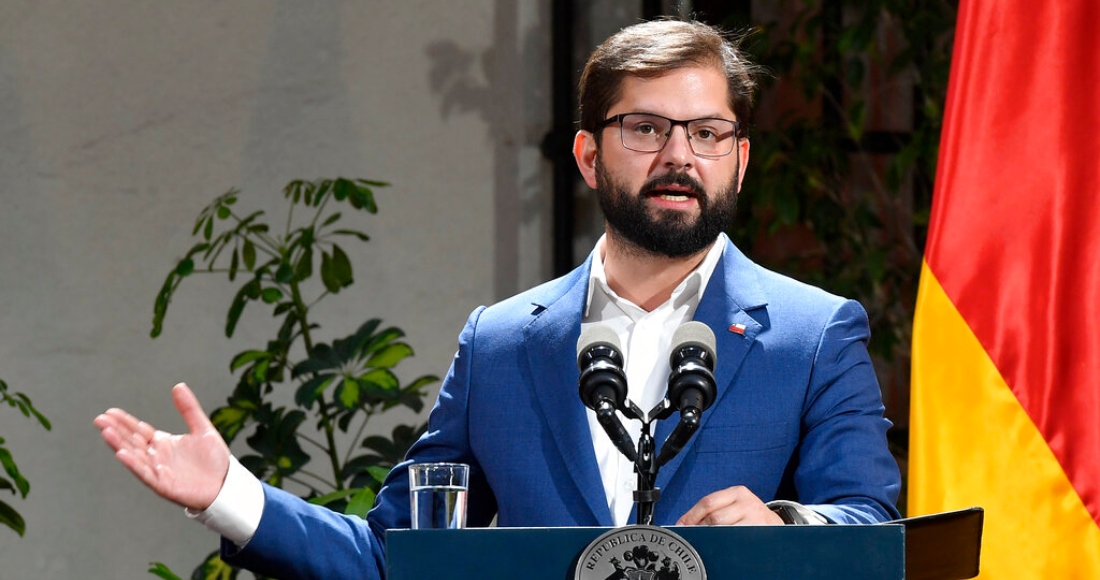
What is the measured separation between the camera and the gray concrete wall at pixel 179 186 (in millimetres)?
3635

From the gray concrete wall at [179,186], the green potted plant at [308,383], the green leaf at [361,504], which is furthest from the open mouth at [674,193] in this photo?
the gray concrete wall at [179,186]

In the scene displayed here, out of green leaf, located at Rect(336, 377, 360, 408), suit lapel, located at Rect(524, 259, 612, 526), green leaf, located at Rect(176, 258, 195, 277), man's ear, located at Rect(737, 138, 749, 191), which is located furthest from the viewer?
green leaf, located at Rect(176, 258, 195, 277)

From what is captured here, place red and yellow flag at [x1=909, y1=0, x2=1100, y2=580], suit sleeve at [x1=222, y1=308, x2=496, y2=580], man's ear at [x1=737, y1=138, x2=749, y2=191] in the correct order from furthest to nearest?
red and yellow flag at [x1=909, y1=0, x2=1100, y2=580] → man's ear at [x1=737, y1=138, x2=749, y2=191] → suit sleeve at [x1=222, y1=308, x2=496, y2=580]

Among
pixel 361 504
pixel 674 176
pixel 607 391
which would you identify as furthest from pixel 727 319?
pixel 361 504

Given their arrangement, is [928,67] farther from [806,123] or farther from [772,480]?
[772,480]

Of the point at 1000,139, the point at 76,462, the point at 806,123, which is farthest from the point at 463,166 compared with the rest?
the point at 1000,139

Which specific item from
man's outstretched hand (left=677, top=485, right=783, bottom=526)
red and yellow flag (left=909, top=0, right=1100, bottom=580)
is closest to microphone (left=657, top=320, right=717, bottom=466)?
man's outstretched hand (left=677, top=485, right=783, bottom=526)

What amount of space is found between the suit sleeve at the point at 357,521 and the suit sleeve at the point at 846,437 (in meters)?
0.45

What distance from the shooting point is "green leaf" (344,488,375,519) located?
8.71ft

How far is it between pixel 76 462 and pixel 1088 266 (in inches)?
97.9

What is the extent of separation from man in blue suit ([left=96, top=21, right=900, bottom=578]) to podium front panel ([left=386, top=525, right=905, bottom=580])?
1.16 ft

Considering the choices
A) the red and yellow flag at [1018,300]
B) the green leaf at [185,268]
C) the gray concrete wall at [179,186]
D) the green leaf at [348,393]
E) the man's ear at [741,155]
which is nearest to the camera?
the man's ear at [741,155]

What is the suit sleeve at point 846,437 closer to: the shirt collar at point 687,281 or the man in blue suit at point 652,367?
the man in blue suit at point 652,367

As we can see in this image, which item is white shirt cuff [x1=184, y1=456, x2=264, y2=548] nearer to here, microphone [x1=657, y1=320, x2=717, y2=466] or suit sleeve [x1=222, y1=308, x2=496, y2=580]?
suit sleeve [x1=222, y1=308, x2=496, y2=580]
